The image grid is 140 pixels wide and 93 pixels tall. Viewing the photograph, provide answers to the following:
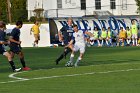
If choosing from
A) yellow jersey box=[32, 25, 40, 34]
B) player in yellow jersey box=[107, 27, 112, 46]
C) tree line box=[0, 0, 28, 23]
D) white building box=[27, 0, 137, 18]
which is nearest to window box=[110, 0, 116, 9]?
white building box=[27, 0, 137, 18]

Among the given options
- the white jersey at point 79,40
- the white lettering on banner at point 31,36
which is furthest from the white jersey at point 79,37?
the white lettering on banner at point 31,36

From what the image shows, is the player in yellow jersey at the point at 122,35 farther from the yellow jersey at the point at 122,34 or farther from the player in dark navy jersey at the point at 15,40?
the player in dark navy jersey at the point at 15,40

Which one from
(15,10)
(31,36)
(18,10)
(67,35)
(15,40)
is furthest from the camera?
(18,10)

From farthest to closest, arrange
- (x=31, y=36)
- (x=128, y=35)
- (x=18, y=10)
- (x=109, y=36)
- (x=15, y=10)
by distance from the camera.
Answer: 1. (x=18, y=10)
2. (x=15, y=10)
3. (x=31, y=36)
4. (x=109, y=36)
5. (x=128, y=35)

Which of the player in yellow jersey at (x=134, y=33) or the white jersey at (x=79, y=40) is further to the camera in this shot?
the player in yellow jersey at (x=134, y=33)

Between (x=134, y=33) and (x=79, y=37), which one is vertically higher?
(x=79, y=37)

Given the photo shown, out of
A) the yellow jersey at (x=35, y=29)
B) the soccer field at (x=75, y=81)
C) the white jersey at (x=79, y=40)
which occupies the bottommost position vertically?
the yellow jersey at (x=35, y=29)

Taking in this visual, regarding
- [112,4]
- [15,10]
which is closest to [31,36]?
[112,4]

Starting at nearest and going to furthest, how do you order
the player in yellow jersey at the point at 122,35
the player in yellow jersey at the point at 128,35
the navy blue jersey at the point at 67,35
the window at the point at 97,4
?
the navy blue jersey at the point at 67,35, the player in yellow jersey at the point at 122,35, the player in yellow jersey at the point at 128,35, the window at the point at 97,4

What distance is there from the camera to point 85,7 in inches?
3246

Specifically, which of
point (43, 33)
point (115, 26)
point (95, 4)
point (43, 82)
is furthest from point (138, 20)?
point (95, 4)

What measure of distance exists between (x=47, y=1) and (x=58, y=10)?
289cm

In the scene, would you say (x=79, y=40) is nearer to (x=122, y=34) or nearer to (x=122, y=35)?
(x=122, y=35)

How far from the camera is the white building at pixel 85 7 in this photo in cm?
7850
